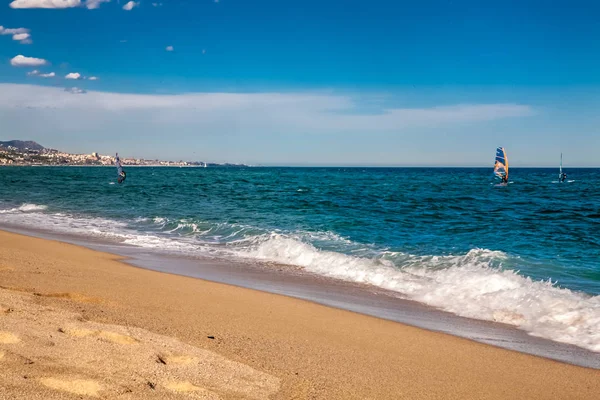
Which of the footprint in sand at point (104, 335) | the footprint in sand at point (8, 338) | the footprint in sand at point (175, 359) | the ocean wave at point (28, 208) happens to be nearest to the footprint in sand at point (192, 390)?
the footprint in sand at point (175, 359)

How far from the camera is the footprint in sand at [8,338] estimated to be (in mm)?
4532

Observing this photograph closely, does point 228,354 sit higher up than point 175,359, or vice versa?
point 175,359

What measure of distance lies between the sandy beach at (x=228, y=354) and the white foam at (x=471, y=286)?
185 centimetres

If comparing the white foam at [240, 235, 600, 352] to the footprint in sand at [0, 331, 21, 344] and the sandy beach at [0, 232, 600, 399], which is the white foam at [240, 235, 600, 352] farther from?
the footprint in sand at [0, 331, 21, 344]

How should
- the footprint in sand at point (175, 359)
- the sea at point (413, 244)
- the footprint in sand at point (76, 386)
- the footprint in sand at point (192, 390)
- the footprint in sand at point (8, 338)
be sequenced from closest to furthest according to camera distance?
the footprint in sand at point (76, 386) → the footprint in sand at point (192, 390) → the footprint in sand at point (8, 338) → the footprint in sand at point (175, 359) → the sea at point (413, 244)

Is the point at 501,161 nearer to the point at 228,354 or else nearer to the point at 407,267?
the point at 407,267

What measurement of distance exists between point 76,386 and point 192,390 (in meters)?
0.84

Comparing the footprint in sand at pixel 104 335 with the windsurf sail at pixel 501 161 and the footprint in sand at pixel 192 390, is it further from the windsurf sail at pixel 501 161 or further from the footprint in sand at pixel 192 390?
the windsurf sail at pixel 501 161

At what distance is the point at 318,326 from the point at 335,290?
3.15 m

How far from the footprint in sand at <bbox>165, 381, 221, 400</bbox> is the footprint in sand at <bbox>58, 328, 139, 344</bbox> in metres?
1.14

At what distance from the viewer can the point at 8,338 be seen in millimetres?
4605

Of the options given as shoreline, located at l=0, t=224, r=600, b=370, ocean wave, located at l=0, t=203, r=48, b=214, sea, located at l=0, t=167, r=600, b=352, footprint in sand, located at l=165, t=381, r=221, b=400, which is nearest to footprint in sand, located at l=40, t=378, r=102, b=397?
footprint in sand, located at l=165, t=381, r=221, b=400

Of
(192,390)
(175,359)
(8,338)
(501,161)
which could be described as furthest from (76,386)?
(501,161)

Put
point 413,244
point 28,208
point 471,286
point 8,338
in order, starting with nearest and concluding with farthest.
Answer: point 8,338 < point 471,286 < point 413,244 < point 28,208
